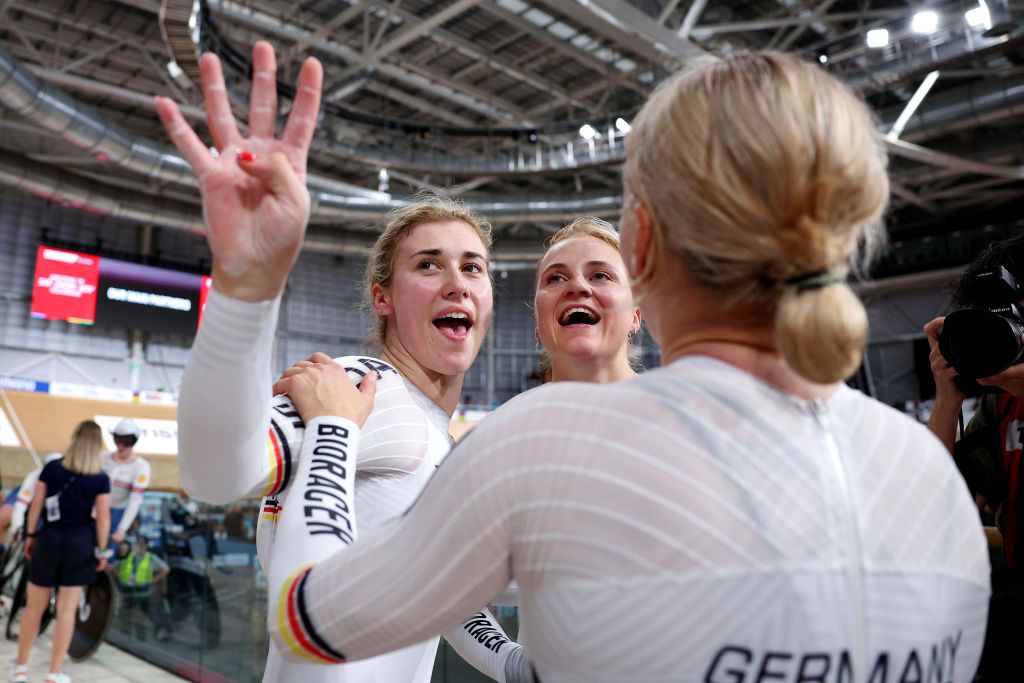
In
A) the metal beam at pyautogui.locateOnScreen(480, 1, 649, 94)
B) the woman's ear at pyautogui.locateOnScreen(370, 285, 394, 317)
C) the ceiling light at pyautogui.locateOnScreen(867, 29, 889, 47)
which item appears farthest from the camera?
the metal beam at pyautogui.locateOnScreen(480, 1, 649, 94)

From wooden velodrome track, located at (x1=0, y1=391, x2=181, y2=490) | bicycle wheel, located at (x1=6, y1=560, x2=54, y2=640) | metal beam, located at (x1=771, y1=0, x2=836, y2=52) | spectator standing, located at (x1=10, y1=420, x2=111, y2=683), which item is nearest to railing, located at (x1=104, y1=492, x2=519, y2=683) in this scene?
bicycle wheel, located at (x1=6, y1=560, x2=54, y2=640)

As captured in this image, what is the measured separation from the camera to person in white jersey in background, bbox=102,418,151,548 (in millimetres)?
5852

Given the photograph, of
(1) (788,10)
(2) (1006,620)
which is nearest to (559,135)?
(1) (788,10)

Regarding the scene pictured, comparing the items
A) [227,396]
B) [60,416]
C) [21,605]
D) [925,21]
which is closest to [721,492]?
[227,396]

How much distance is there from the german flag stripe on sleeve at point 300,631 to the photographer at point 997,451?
1.31 meters

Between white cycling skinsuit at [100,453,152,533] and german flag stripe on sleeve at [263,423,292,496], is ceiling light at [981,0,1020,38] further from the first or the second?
german flag stripe on sleeve at [263,423,292,496]

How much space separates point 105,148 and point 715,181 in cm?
1279

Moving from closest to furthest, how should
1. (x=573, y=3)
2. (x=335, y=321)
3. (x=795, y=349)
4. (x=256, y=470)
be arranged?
1. (x=795, y=349)
2. (x=256, y=470)
3. (x=573, y=3)
4. (x=335, y=321)

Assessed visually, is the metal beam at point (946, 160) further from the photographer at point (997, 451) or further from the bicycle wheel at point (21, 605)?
the bicycle wheel at point (21, 605)

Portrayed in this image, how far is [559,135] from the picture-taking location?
12.8 m

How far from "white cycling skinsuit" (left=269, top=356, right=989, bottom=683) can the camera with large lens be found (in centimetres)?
97

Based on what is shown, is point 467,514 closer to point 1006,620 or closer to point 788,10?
point 1006,620

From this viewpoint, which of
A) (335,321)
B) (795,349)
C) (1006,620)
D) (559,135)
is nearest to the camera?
(795,349)

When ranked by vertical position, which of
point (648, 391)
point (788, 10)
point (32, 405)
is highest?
point (788, 10)
